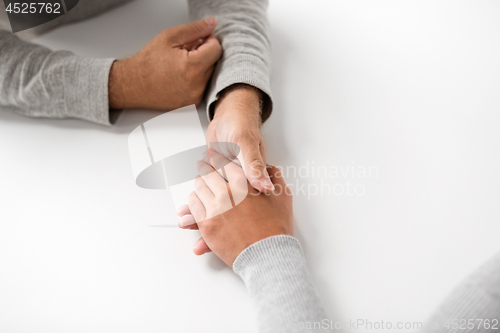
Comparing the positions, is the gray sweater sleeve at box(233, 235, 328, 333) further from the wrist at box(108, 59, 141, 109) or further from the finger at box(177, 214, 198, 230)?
the wrist at box(108, 59, 141, 109)

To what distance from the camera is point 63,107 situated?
2.10 ft

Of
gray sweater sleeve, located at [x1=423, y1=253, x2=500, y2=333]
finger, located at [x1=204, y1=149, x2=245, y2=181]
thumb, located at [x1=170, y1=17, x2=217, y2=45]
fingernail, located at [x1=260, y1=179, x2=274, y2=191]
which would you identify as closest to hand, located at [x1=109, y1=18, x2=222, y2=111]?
thumb, located at [x1=170, y1=17, x2=217, y2=45]

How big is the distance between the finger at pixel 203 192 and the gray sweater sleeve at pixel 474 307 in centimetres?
32

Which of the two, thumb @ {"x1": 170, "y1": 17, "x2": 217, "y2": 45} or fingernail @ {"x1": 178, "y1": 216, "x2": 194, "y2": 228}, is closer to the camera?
fingernail @ {"x1": 178, "y1": 216, "x2": 194, "y2": 228}

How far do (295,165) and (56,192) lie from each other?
1.25 feet

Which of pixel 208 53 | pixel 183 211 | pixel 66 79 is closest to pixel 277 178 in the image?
pixel 183 211

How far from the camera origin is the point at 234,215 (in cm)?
52

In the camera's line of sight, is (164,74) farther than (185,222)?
Yes

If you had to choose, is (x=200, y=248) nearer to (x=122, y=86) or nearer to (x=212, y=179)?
(x=212, y=179)

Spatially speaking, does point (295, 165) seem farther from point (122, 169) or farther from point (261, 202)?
point (122, 169)

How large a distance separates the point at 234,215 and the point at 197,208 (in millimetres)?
57

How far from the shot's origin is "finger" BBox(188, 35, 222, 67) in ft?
2.13

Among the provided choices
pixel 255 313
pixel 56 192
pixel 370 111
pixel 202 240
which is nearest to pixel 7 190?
pixel 56 192

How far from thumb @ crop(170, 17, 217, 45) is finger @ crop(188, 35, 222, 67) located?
0.06 feet
